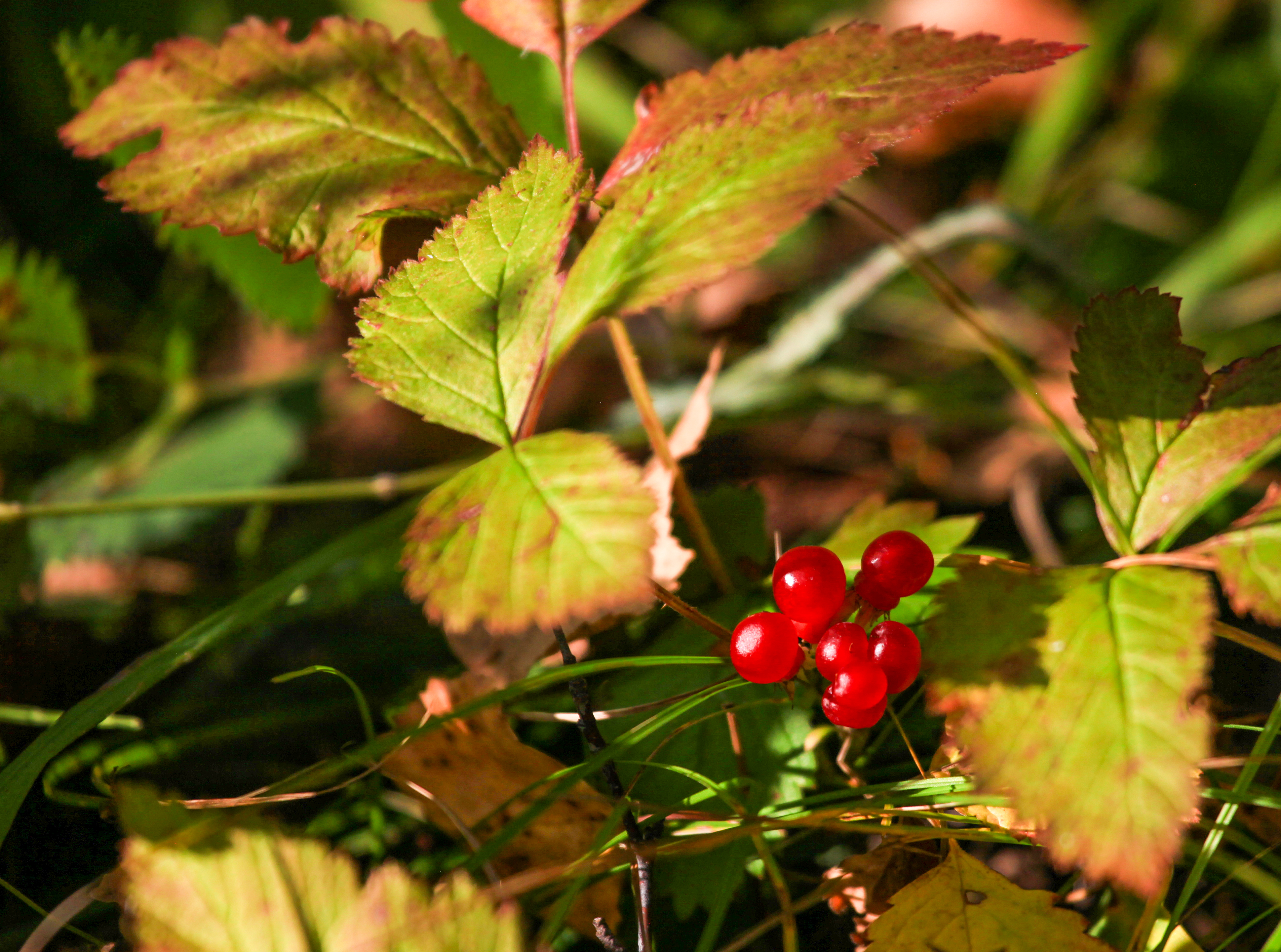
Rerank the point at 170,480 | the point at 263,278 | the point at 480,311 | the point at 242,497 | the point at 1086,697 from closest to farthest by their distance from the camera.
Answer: the point at 1086,697 < the point at 480,311 < the point at 242,497 < the point at 263,278 < the point at 170,480

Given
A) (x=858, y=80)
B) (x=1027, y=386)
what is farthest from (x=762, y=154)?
(x=1027, y=386)

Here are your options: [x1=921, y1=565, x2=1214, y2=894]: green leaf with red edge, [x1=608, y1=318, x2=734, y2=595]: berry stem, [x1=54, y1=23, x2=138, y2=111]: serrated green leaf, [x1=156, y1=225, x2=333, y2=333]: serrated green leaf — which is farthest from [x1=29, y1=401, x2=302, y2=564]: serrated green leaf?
[x1=921, y1=565, x2=1214, y2=894]: green leaf with red edge

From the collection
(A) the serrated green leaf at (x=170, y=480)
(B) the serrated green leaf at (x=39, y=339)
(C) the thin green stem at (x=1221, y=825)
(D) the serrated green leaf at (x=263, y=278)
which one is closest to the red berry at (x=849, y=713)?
(C) the thin green stem at (x=1221, y=825)

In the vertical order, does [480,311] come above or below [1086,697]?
above

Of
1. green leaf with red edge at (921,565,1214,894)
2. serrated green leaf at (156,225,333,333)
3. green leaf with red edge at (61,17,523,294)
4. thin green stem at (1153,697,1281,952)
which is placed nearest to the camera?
green leaf with red edge at (921,565,1214,894)

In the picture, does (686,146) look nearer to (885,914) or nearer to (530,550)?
(530,550)

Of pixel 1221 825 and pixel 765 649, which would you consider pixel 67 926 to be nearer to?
pixel 765 649

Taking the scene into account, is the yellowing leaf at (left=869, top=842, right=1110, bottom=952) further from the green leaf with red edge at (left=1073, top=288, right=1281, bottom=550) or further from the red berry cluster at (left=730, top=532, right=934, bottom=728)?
the green leaf with red edge at (left=1073, top=288, right=1281, bottom=550)
